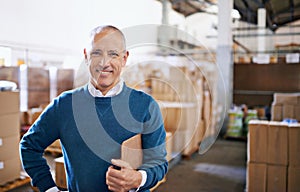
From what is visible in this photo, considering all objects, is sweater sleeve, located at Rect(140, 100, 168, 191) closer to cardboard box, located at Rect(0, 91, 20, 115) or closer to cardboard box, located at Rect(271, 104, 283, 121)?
cardboard box, located at Rect(0, 91, 20, 115)

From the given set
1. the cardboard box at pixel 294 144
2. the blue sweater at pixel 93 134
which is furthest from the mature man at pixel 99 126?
the cardboard box at pixel 294 144

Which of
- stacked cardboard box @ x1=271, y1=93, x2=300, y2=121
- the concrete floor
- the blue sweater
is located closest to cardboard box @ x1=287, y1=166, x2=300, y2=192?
the concrete floor

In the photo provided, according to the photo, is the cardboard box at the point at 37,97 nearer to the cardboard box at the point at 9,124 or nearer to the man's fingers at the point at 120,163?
the cardboard box at the point at 9,124

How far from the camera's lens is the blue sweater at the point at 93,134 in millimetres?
1075

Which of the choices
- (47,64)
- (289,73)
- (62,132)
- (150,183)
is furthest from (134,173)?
(289,73)

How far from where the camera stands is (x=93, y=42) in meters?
1.05

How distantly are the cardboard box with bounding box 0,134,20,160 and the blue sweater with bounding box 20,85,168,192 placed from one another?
6.49ft

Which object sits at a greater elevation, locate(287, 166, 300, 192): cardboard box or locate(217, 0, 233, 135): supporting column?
Answer: locate(217, 0, 233, 135): supporting column

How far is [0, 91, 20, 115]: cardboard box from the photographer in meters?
2.82

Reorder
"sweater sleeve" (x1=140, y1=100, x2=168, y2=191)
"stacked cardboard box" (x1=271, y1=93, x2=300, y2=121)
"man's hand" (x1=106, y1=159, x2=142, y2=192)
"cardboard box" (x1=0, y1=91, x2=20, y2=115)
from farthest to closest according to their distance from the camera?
1. "stacked cardboard box" (x1=271, y1=93, x2=300, y2=121)
2. "cardboard box" (x1=0, y1=91, x2=20, y2=115)
3. "sweater sleeve" (x1=140, y1=100, x2=168, y2=191)
4. "man's hand" (x1=106, y1=159, x2=142, y2=192)

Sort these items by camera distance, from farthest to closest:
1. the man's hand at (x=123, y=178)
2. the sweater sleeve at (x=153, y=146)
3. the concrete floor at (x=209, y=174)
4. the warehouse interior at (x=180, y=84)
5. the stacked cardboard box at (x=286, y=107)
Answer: the stacked cardboard box at (x=286, y=107), the concrete floor at (x=209, y=174), the warehouse interior at (x=180, y=84), the sweater sleeve at (x=153, y=146), the man's hand at (x=123, y=178)

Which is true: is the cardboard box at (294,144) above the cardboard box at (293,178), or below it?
above

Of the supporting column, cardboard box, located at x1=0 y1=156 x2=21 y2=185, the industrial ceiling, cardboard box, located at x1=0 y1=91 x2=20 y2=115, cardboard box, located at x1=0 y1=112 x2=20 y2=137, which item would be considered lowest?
cardboard box, located at x1=0 y1=156 x2=21 y2=185

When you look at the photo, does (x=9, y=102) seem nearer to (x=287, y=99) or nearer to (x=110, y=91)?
(x=110, y=91)
